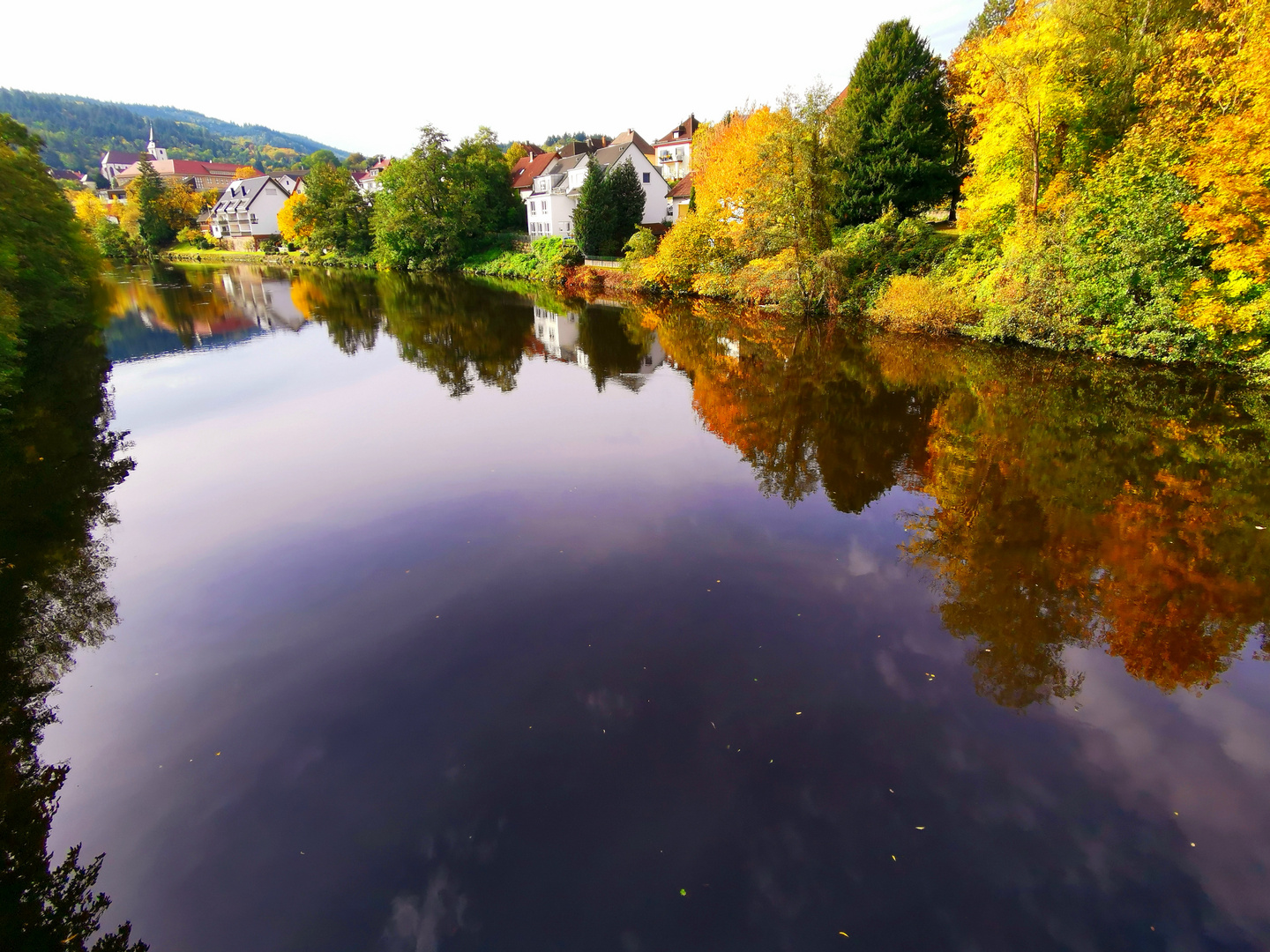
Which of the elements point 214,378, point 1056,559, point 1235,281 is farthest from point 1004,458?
point 214,378

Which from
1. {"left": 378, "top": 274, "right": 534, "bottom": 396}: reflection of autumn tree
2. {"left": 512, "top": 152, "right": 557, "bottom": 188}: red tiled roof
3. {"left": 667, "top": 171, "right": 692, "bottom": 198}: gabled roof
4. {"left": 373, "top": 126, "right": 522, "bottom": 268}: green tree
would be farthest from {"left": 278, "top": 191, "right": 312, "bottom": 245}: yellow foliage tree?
{"left": 667, "top": 171, "right": 692, "bottom": 198}: gabled roof

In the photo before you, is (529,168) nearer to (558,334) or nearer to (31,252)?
(558,334)

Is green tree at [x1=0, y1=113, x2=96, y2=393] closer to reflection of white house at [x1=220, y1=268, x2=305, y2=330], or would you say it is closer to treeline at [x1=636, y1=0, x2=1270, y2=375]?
reflection of white house at [x1=220, y1=268, x2=305, y2=330]

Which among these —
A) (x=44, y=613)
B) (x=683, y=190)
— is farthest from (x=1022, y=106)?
(x=683, y=190)

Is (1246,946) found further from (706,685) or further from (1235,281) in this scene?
(1235,281)

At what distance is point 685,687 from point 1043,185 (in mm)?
26656

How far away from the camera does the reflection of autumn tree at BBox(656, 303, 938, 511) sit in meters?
13.9

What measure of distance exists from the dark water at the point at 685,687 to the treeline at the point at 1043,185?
542 centimetres

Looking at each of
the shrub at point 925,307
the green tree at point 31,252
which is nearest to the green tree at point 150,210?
the green tree at point 31,252

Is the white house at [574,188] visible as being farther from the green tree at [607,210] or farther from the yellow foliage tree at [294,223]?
the yellow foliage tree at [294,223]

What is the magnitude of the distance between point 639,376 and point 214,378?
54.6 feet

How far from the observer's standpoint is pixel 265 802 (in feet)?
20.6

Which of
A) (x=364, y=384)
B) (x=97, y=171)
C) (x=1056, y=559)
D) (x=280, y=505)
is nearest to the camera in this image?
(x=1056, y=559)

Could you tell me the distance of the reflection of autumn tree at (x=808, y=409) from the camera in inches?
545
